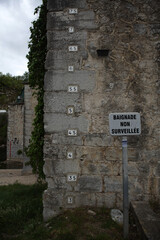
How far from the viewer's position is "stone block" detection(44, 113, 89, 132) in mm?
3254

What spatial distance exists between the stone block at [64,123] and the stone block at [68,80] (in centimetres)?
48

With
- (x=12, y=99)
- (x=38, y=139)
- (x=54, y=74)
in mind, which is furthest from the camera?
(x=12, y=99)

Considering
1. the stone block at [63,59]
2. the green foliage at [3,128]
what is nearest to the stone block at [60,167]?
the stone block at [63,59]

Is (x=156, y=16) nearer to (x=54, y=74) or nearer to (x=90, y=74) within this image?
(x=90, y=74)

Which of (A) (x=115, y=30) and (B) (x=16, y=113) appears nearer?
(A) (x=115, y=30)

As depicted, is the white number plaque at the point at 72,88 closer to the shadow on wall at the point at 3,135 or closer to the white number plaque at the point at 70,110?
the white number plaque at the point at 70,110

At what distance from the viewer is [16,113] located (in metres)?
16.2

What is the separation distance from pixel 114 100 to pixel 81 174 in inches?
54.1

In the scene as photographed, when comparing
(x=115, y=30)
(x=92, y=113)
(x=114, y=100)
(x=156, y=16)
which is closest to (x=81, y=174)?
(x=92, y=113)

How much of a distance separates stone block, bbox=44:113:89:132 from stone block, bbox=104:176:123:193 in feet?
2.96

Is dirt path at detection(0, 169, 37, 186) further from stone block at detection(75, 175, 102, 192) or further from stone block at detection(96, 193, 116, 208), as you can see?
stone block at detection(96, 193, 116, 208)

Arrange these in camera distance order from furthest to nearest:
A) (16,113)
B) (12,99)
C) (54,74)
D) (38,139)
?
(12,99), (16,113), (38,139), (54,74)

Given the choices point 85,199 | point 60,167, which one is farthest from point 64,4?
point 85,199

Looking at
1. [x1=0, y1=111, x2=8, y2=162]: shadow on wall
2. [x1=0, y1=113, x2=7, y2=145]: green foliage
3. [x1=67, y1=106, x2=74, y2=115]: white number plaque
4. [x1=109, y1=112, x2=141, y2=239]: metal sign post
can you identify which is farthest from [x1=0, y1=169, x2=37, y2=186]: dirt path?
[x1=0, y1=113, x2=7, y2=145]: green foliage
